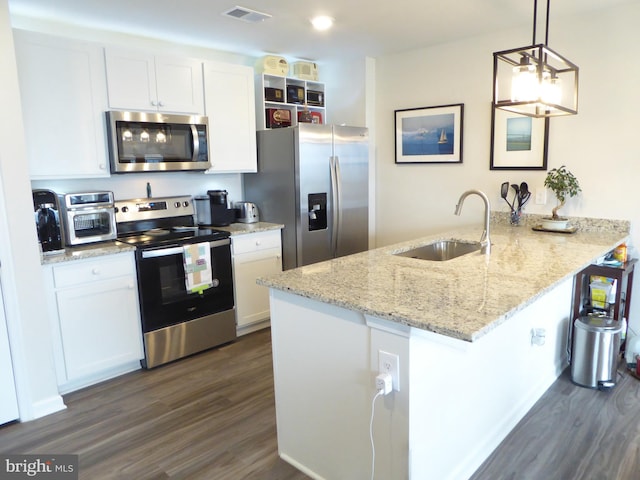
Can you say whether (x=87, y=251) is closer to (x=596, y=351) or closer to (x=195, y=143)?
(x=195, y=143)

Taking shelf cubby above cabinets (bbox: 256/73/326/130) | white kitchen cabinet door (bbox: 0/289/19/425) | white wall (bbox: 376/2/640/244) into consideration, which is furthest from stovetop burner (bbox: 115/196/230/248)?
white wall (bbox: 376/2/640/244)

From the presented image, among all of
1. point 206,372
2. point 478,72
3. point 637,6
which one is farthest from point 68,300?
point 637,6

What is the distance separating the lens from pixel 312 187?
147 inches

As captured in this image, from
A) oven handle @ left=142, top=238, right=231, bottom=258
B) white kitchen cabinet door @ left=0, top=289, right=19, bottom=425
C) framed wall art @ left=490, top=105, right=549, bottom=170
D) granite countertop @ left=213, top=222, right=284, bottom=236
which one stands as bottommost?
white kitchen cabinet door @ left=0, top=289, right=19, bottom=425

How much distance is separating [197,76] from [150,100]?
43cm

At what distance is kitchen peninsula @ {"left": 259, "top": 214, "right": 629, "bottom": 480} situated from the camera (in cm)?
159

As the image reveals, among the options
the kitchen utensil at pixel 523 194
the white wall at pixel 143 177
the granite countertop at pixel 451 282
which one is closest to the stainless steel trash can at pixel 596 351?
the granite countertop at pixel 451 282

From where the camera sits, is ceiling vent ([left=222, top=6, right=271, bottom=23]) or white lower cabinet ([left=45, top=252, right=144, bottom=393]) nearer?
white lower cabinet ([left=45, top=252, right=144, bottom=393])

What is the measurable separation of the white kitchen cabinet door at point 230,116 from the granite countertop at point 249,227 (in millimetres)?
454

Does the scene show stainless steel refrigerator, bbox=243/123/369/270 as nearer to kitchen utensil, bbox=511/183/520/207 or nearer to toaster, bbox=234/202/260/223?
toaster, bbox=234/202/260/223

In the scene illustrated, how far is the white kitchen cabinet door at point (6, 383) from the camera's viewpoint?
8.00 feet

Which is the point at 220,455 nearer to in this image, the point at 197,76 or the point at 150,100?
the point at 150,100

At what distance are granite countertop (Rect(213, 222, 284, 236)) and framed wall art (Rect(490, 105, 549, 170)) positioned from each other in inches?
71.8

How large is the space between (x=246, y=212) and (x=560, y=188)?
2417mm
